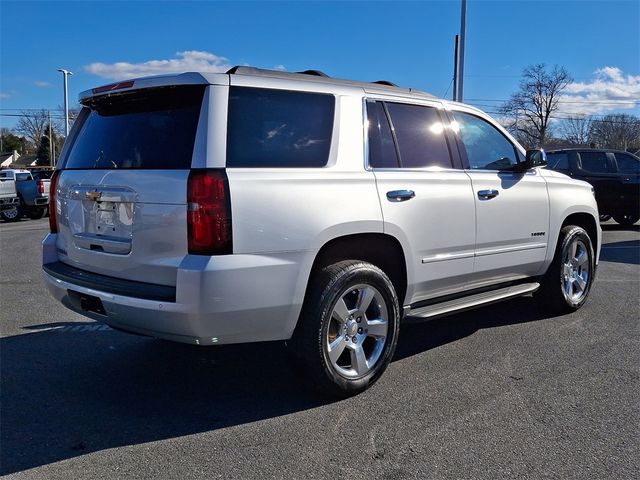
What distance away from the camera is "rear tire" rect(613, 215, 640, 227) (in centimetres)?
1474

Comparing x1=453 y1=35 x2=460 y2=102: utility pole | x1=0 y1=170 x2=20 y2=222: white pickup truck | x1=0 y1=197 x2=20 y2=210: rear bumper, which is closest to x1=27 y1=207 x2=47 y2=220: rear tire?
x1=0 y1=170 x2=20 y2=222: white pickup truck

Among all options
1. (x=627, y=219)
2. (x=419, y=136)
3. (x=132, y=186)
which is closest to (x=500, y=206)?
(x=419, y=136)

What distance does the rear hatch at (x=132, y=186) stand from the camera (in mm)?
3248

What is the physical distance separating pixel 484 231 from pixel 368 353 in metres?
1.50

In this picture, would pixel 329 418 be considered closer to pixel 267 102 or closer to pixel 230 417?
pixel 230 417

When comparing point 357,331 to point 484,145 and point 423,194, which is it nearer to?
point 423,194

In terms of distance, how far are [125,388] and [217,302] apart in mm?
1329

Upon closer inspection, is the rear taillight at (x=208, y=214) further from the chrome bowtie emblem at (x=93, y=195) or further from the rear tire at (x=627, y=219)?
the rear tire at (x=627, y=219)

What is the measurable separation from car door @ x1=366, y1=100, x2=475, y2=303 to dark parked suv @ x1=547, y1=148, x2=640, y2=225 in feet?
34.0

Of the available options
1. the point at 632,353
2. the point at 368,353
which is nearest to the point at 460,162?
the point at 368,353

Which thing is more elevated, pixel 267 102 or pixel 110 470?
pixel 267 102

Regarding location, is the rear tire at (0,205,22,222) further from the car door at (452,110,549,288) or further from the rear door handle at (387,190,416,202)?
the rear door handle at (387,190,416,202)

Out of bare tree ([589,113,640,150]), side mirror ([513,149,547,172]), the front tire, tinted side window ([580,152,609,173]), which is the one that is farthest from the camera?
bare tree ([589,113,640,150])

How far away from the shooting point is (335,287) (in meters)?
3.58
